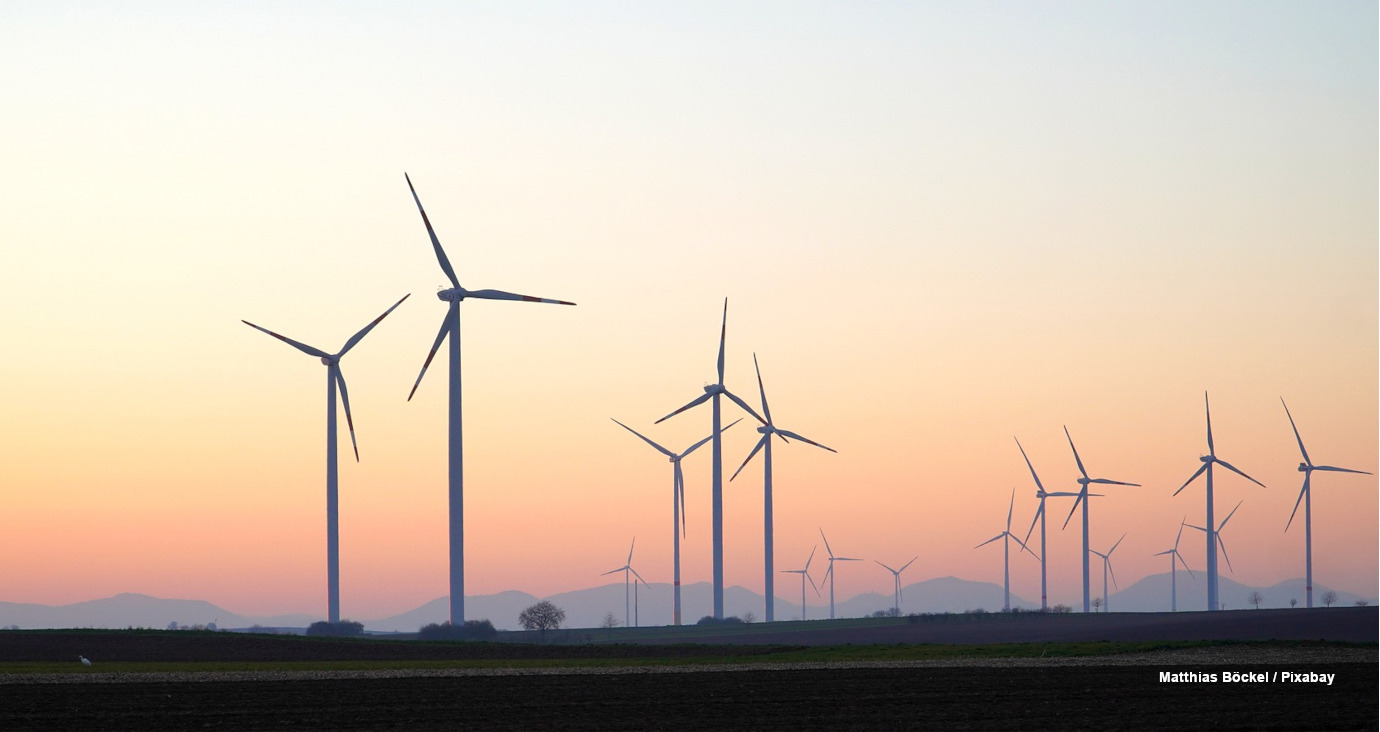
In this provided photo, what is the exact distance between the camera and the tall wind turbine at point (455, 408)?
9412 cm

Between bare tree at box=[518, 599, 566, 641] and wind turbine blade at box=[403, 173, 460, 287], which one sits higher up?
wind turbine blade at box=[403, 173, 460, 287]

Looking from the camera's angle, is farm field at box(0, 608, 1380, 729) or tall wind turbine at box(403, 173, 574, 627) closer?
farm field at box(0, 608, 1380, 729)

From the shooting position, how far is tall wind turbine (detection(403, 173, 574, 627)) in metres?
94.1

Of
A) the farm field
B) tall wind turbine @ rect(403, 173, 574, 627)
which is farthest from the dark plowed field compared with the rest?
tall wind turbine @ rect(403, 173, 574, 627)

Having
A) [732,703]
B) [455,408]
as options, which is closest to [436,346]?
[455,408]

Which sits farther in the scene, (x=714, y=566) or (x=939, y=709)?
(x=714, y=566)

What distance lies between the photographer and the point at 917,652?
71.6 metres

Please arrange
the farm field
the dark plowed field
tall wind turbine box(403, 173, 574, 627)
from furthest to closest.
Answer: tall wind turbine box(403, 173, 574, 627) → the farm field → the dark plowed field

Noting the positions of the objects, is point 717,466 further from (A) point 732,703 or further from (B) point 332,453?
(A) point 732,703

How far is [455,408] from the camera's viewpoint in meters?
96.0

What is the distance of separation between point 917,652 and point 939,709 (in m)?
30.9

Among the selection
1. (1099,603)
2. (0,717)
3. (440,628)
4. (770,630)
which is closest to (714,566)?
(770,630)

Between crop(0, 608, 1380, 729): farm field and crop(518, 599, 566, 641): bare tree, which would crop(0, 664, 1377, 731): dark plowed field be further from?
crop(518, 599, 566, 641): bare tree

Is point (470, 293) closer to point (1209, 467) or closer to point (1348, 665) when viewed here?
point (1348, 665)
